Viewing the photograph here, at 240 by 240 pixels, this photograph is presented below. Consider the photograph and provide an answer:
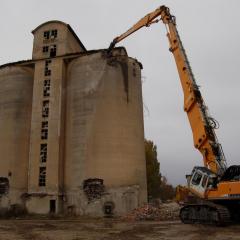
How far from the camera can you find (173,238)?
17266mm

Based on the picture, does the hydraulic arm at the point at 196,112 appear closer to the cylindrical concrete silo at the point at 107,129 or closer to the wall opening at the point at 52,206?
the cylindrical concrete silo at the point at 107,129

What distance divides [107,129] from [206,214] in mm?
17542

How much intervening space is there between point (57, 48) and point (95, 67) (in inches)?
220

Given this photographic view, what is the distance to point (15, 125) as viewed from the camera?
41562 millimetres

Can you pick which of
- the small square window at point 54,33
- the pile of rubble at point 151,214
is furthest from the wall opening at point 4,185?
the small square window at point 54,33

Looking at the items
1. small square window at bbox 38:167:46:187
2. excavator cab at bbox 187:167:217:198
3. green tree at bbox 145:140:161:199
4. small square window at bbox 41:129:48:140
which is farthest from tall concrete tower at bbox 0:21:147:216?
green tree at bbox 145:140:161:199

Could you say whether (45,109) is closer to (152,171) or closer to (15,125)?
(15,125)

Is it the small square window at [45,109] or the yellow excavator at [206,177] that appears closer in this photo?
the yellow excavator at [206,177]

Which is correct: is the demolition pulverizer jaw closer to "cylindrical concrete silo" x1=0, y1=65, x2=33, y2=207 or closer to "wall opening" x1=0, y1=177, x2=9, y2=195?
"cylindrical concrete silo" x1=0, y1=65, x2=33, y2=207

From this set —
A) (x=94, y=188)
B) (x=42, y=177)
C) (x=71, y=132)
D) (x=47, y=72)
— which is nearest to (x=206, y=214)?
(x=94, y=188)

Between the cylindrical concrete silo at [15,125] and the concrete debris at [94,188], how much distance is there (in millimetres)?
7438

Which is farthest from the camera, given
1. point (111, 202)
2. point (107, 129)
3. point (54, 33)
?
point (54, 33)

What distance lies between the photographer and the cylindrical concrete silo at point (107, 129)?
36938 millimetres

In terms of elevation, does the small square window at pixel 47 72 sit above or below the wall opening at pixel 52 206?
above
